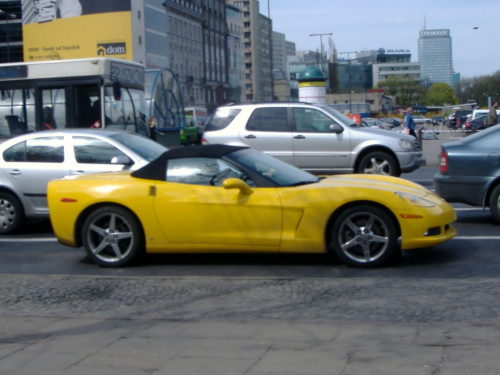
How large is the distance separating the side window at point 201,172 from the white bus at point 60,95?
8710 mm

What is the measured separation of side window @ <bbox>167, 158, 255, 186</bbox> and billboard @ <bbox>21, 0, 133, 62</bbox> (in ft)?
237

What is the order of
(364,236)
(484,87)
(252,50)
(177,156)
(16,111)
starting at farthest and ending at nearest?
(252,50), (484,87), (16,111), (177,156), (364,236)

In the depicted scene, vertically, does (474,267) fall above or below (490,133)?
below

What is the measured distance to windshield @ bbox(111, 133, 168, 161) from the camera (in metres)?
10.4

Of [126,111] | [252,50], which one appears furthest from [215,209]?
[252,50]

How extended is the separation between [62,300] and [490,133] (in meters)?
6.09

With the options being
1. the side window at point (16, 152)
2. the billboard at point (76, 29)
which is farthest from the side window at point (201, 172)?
the billboard at point (76, 29)

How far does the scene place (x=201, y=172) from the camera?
25.8 ft

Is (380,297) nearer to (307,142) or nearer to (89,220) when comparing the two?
(89,220)

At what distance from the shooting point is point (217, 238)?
7.67 m

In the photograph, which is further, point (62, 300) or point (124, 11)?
point (124, 11)

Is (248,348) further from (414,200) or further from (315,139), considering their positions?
(315,139)

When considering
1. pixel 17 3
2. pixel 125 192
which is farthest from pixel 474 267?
pixel 17 3

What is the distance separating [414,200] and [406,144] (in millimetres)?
7080
